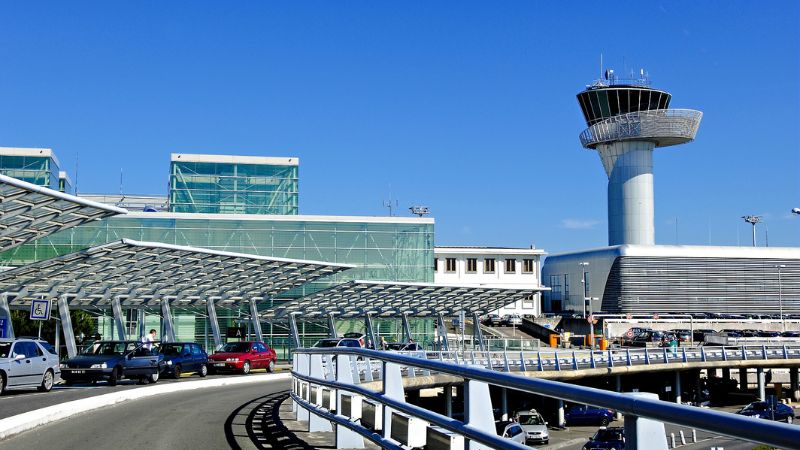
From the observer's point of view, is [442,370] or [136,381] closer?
[442,370]

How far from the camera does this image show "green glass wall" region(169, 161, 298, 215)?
82000 mm

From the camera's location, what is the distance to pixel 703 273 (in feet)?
390

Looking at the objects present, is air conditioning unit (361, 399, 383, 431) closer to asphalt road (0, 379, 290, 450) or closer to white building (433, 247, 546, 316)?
asphalt road (0, 379, 290, 450)

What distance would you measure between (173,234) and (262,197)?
18.8 metres

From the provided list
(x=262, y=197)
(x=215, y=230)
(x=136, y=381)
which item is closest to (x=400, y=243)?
(x=215, y=230)

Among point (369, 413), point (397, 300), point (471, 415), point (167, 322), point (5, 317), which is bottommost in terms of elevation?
point (167, 322)

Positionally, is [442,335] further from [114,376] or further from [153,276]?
[114,376]

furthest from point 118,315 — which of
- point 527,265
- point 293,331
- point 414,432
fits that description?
point 527,265

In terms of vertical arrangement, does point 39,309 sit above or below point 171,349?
above

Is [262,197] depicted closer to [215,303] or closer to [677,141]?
[215,303]

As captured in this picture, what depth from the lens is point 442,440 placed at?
623 cm

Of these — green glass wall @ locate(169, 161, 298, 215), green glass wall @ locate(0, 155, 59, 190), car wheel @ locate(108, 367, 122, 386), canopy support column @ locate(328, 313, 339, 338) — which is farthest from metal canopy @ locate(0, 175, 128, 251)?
green glass wall @ locate(0, 155, 59, 190)

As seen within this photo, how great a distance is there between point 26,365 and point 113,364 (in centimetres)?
466

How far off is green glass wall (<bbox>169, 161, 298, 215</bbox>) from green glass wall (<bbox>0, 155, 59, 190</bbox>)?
11.7 metres
